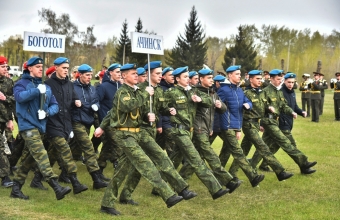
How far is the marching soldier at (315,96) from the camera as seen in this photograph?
868 inches

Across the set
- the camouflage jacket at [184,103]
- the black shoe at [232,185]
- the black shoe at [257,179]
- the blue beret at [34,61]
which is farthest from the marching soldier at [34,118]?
the black shoe at [257,179]

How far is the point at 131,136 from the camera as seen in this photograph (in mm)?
7039

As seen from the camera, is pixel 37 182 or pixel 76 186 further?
pixel 37 182

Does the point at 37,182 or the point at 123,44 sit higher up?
the point at 123,44

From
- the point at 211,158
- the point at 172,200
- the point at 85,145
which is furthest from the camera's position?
the point at 85,145

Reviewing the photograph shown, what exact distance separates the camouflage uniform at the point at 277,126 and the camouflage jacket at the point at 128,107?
3.75m

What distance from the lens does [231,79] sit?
30.6 ft

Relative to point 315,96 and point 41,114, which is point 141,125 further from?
point 315,96

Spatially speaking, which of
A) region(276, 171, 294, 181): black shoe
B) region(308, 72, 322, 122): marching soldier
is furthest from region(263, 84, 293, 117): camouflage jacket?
region(308, 72, 322, 122): marching soldier

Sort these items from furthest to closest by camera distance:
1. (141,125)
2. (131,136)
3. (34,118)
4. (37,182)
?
(37,182)
(34,118)
(141,125)
(131,136)

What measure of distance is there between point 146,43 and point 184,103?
3.70ft

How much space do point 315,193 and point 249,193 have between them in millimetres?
1149

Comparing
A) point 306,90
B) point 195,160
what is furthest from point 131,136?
point 306,90

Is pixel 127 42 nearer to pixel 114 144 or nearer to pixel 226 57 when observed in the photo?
pixel 226 57
